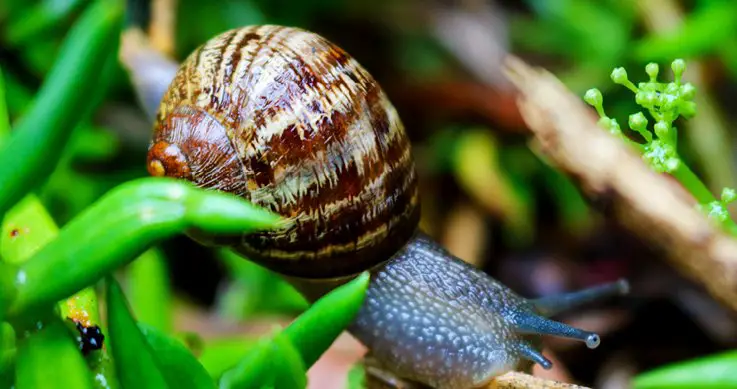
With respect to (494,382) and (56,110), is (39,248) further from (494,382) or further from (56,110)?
(494,382)

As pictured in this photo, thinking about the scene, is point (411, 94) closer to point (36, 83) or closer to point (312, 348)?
point (36, 83)

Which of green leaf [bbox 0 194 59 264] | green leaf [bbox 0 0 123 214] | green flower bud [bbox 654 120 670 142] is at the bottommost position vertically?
green leaf [bbox 0 194 59 264]

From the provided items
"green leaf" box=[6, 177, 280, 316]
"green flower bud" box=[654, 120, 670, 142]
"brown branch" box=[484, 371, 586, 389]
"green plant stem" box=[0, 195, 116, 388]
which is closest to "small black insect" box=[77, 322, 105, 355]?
"green plant stem" box=[0, 195, 116, 388]

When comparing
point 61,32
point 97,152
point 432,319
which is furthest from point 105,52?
point 61,32

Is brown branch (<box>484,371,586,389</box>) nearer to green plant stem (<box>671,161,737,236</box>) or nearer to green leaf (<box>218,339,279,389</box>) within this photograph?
green plant stem (<box>671,161,737,236</box>)

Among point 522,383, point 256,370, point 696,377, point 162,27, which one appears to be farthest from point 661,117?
point 162,27
